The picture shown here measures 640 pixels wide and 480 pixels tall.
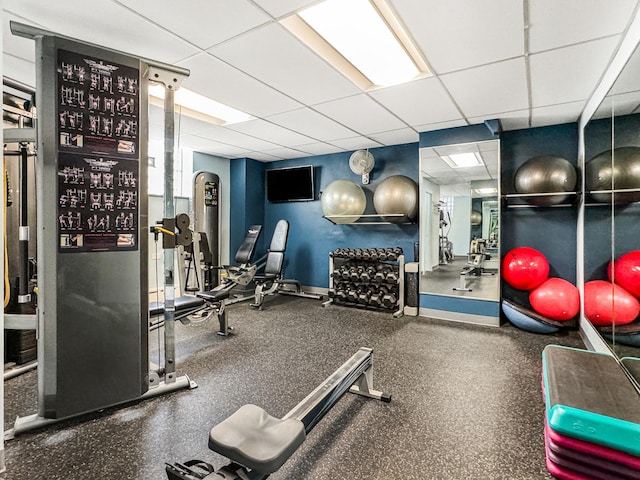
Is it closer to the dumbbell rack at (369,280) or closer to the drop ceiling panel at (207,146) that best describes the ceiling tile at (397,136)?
the dumbbell rack at (369,280)

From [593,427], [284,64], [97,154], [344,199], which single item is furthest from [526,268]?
[97,154]

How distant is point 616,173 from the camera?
2.51m

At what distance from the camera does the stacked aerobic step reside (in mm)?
1336

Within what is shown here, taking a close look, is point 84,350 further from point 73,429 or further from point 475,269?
point 475,269

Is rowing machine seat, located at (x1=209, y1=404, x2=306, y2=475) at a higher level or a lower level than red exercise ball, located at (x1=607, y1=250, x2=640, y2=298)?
lower

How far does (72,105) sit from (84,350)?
144 centimetres

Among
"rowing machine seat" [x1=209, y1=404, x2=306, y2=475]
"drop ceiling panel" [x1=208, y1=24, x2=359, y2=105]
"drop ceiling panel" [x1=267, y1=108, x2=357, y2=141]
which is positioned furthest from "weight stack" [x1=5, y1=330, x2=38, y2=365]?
"drop ceiling panel" [x1=267, y1=108, x2=357, y2=141]

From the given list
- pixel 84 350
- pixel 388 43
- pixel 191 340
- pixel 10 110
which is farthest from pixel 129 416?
pixel 388 43

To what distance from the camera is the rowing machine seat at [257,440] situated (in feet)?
3.47

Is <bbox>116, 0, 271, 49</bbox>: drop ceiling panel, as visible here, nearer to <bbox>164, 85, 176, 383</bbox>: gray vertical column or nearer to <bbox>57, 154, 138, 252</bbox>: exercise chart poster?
<bbox>164, 85, 176, 383</bbox>: gray vertical column

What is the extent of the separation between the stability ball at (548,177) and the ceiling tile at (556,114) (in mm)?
458

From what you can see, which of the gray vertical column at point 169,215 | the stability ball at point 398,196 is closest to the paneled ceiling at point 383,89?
the gray vertical column at point 169,215

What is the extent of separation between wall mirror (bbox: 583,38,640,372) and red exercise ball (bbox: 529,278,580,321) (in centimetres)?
31

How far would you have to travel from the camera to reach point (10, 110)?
2662 millimetres
